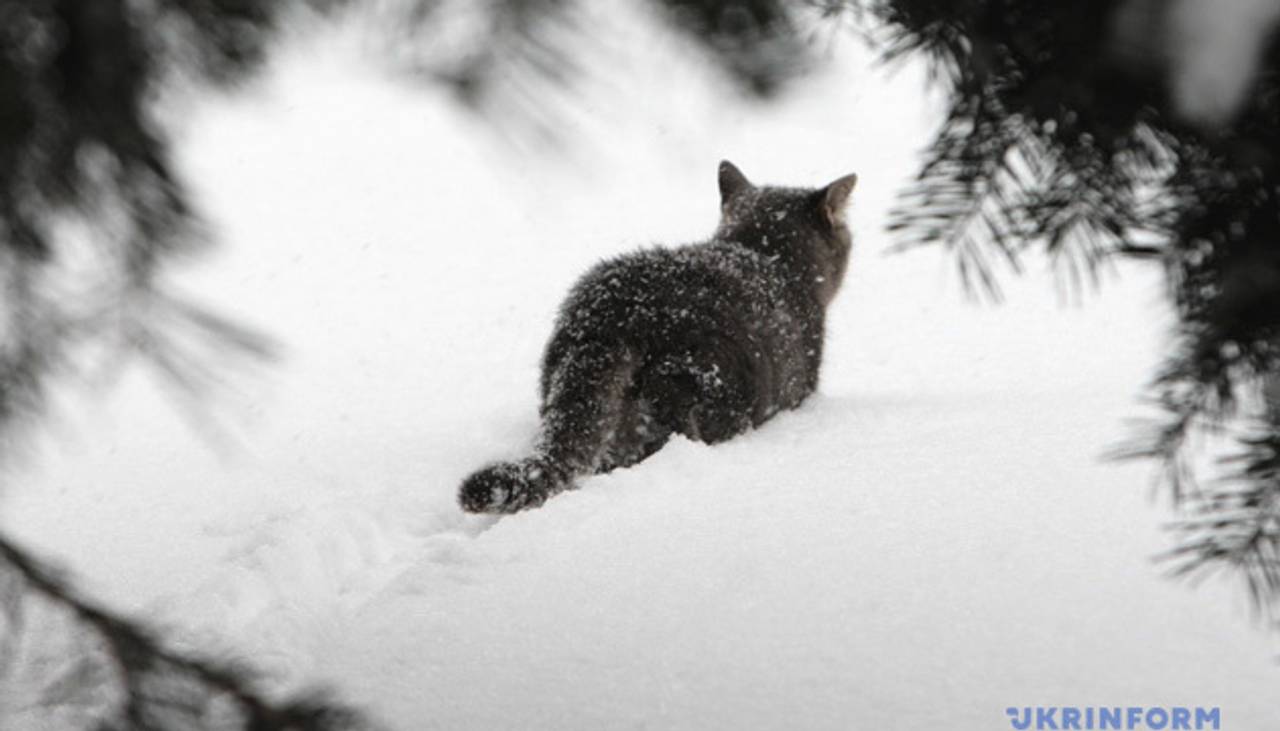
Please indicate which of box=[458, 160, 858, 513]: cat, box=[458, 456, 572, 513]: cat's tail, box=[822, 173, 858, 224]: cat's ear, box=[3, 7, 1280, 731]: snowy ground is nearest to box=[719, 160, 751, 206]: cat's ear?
box=[822, 173, 858, 224]: cat's ear

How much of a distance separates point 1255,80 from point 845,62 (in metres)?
0.54

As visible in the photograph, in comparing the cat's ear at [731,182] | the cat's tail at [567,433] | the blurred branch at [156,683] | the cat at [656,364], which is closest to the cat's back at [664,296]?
the cat at [656,364]

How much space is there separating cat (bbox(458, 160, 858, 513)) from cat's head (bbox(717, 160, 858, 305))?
0.30 m

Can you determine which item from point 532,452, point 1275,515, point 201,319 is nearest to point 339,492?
point 532,452

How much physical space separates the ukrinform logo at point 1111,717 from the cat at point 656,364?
1.81m

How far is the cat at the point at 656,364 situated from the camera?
372cm

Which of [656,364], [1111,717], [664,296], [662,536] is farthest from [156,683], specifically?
[664,296]

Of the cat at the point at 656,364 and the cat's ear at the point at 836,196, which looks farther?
the cat's ear at the point at 836,196

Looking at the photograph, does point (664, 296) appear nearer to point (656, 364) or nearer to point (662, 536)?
point (656, 364)

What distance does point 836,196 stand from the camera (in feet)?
17.5

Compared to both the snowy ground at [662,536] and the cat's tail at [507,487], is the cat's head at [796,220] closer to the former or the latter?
the snowy ground at [662,536]

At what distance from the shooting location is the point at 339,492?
4.21 m

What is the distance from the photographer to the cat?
372cm

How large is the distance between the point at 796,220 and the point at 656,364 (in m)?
1.61
